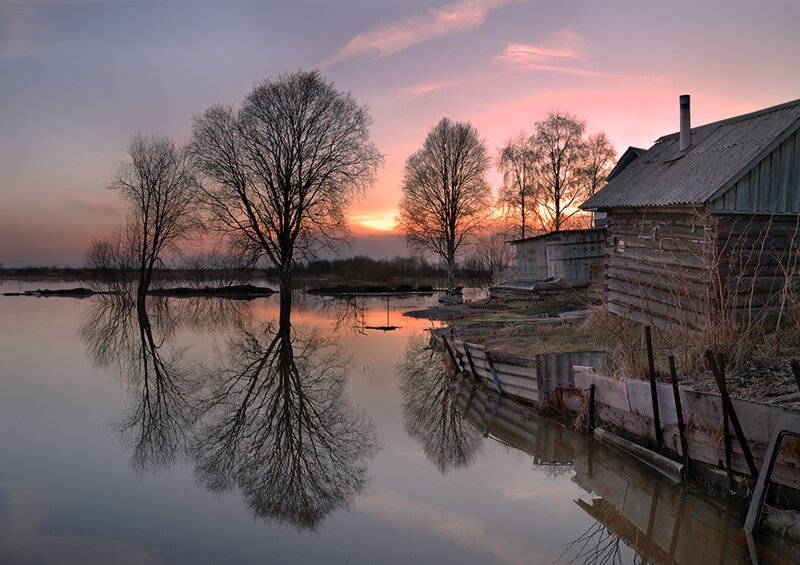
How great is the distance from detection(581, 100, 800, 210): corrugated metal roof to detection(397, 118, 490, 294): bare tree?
85.1 ft

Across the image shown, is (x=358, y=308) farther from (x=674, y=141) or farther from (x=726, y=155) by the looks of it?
(x=726, y=155)

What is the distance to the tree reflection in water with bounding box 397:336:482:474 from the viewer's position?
1032 centimetres

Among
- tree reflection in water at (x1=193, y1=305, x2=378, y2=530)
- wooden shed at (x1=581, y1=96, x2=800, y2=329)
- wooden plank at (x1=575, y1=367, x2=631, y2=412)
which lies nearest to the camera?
tree reflection in water at (x1=193, y1=305, x2=378, y2=530)

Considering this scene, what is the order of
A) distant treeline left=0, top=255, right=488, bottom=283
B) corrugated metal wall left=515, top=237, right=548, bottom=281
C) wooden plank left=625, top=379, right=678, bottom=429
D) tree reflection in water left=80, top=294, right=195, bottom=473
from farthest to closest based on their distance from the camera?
distant treeline left=0, top=255, right=488, bottom=283, corrugated metal wall left=515, top=237, right=548, bottom=281, tree reflection in water left=80, top=294, right=195, bottom=473, wooden plank left=625, top=379, right=678, bottom=429

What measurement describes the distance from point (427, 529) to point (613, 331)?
4959mm

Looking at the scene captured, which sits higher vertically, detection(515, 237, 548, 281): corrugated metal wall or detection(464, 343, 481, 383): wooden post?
detection(515, 237, 548, 281): corrugated metal wall

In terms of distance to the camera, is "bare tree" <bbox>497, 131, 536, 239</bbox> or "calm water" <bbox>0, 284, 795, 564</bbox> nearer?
"calm water" <bbox>0, 284, 795, 564</bbox>

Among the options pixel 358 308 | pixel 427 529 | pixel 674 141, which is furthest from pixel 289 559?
pixel 358 308

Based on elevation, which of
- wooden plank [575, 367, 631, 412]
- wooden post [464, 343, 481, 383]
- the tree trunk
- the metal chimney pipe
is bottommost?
wooden post [464, 343, 481, 383]

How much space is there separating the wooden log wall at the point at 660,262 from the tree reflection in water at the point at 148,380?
9.48 meters

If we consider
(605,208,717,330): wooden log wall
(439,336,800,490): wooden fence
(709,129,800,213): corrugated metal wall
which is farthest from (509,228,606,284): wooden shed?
(439,336,800,490): wooden fence

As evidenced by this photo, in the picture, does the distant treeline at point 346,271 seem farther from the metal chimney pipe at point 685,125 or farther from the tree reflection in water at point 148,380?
the metal chimney pipe at point 685,125

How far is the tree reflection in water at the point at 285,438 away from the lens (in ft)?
27.6

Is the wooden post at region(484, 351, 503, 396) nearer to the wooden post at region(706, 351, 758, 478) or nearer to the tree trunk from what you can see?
the wooden post at region(706, 351, 758, 478)
